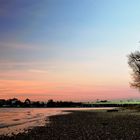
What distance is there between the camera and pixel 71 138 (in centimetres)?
2375

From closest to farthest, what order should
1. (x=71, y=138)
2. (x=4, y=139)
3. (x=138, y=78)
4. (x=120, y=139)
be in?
(x=120, y=139)
(x=71, y=138)
(x=4, y=139)
(x=138, y=78)

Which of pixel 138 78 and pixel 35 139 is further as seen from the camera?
pixel 138 78

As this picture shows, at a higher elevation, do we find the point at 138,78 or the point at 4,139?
the point at 138,78

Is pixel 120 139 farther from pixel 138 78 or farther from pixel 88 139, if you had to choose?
pixel 138 78

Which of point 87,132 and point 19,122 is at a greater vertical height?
point 19,122

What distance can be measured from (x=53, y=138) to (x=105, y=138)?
3.98 meters

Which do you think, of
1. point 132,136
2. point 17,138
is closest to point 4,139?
point 17,138

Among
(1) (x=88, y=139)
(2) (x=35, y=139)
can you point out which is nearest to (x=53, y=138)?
(2) (x=35, y=139)

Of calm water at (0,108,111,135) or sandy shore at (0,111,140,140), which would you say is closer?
sandy shore at (0,111,140,140)

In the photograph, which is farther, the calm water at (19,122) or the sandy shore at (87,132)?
the calm water at (19,122)

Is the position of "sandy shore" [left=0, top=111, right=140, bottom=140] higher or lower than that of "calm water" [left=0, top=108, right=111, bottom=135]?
lower

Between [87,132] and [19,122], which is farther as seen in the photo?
[19,122]

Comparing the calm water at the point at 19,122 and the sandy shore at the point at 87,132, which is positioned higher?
the calm water at the point at 19,122

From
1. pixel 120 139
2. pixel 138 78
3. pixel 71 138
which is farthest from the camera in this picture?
pixel 138 78
